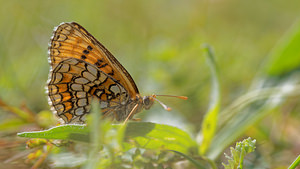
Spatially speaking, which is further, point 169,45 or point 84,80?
point 169,45

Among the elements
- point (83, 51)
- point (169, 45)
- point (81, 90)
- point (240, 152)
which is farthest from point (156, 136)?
point (169, 45)

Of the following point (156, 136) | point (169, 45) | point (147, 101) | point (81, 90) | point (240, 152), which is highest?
point (169, 45)

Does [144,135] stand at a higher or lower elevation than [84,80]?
lower

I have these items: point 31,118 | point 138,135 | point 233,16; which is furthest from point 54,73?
point 233,16

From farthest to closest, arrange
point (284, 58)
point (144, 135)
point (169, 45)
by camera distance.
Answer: point (169, 45), point (284, 58), point (144, 135)

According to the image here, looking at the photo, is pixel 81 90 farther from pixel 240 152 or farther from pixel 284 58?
pixel 284 58

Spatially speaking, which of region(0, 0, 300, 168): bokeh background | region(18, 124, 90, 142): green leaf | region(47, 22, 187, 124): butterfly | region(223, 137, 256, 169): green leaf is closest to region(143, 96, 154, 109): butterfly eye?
region(47, 22, 187, 124): butterfly

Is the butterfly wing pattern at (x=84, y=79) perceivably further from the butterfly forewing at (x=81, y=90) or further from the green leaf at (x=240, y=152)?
the green leaf at (x=240, y=152)

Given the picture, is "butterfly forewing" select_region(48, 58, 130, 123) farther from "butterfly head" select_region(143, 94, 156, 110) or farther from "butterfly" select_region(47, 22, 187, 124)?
"butterfly head" select_region(143, 94, 156, 110)
